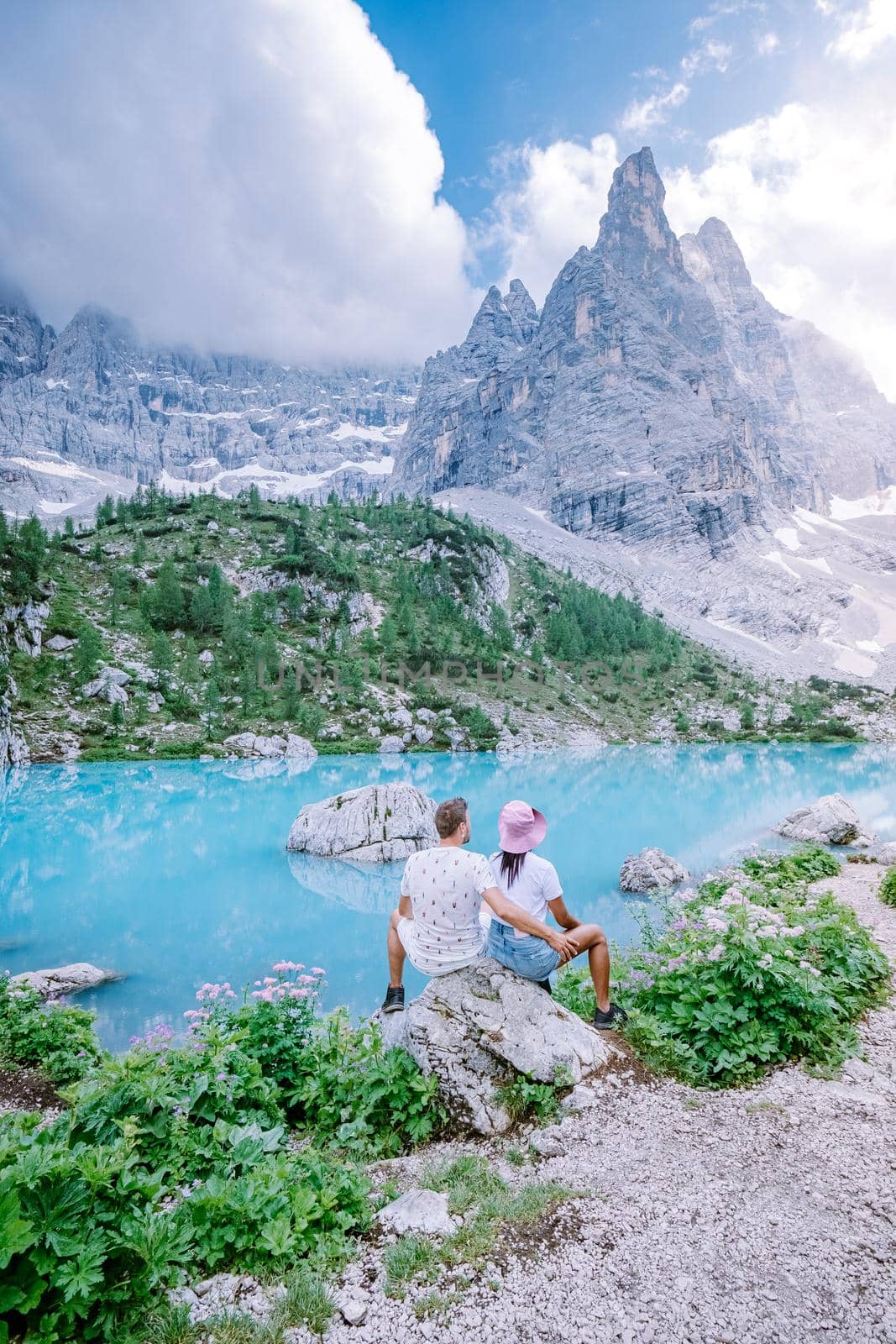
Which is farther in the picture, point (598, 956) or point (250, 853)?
point (250, 853)

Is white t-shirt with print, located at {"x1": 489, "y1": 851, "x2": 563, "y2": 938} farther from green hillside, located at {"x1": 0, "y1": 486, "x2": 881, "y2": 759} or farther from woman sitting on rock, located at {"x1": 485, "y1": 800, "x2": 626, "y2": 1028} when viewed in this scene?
green hillside, located at {"x1": 0, "y1": 486, "x2": 881, "y2": 759}

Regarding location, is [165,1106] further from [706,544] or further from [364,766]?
[706,544]

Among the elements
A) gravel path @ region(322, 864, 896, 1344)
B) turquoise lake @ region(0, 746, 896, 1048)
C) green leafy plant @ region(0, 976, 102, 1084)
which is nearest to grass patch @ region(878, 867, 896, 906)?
turquoise lake @ region(0, 746, 896, 1048)

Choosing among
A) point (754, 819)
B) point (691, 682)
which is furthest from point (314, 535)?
point (754, 819)

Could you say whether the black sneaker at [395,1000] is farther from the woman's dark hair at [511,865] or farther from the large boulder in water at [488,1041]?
the woman's dark hair at [511,865]

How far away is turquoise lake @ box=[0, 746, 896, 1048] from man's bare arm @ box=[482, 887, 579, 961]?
738 cm

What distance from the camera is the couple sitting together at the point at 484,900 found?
6.09 metres

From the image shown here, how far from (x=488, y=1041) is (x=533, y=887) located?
1.42 meters

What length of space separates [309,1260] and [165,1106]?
179cm

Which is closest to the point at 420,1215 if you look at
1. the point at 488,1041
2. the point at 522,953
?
the point at 488,1041

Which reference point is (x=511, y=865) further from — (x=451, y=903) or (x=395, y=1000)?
(x=395, y=1000)

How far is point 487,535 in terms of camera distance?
12656cm

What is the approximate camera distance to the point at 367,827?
26000 millimetres

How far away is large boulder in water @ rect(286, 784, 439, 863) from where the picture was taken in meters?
25.5
